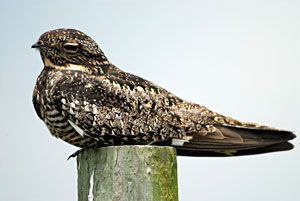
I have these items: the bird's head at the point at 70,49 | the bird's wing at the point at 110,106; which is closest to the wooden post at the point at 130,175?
the bird's wing at the point at 110,106

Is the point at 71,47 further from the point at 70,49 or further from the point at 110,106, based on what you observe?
the point at 110,106

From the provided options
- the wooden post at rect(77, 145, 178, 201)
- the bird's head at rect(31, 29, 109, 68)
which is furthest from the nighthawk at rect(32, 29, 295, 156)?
the wooden post at rect(77, 145, 178, 201)

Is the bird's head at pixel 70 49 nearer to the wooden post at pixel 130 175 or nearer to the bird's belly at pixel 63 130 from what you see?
the bird's belly at pixel 63 130

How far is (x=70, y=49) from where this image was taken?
5.73 meters

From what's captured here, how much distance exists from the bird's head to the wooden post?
1891mm

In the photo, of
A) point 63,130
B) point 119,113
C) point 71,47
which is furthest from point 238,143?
point 71,47

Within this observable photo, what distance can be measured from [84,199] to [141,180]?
0.41 meters

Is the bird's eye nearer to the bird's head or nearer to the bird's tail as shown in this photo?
the bird's head

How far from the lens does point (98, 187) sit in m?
3.78

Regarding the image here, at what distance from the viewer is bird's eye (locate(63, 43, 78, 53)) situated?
570cm

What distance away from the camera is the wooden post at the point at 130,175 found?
12.1ft

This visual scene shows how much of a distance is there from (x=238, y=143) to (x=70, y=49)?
170 centimetres

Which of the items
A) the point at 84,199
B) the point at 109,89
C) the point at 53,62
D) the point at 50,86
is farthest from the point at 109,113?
the point at 84,199

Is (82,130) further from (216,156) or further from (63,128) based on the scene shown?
(216,156)
